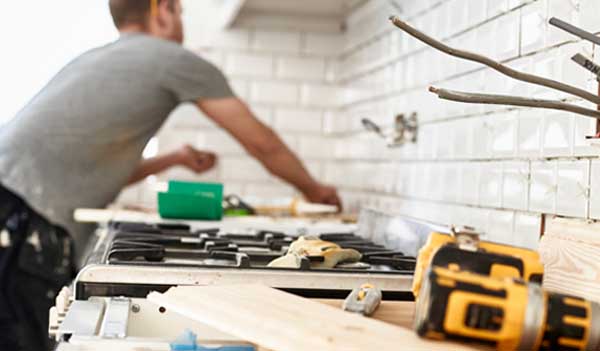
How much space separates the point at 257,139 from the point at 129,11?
63 centimetres

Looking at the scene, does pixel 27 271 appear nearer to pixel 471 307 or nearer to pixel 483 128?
pixel 483 128

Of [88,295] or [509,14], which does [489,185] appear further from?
[88,295]

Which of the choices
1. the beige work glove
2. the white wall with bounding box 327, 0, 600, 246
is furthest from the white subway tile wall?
the beige work glove

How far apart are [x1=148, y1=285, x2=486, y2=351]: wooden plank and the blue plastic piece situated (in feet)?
0.15

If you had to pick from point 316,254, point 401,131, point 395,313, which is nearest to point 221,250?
point 316,254

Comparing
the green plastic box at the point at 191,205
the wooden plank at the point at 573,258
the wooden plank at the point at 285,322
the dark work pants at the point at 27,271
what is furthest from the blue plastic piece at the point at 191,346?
the dark work pants at the point at 27,271

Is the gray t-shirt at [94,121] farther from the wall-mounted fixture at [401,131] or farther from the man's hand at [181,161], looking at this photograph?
the wall-mounted fixture at [401,131]

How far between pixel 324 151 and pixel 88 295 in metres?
2.03

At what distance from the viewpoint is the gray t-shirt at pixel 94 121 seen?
2.43m

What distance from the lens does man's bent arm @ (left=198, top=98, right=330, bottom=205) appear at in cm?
250

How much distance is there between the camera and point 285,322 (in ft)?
2.69

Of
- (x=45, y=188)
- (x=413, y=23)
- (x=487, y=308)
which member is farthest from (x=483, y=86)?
(x=45, y=188)

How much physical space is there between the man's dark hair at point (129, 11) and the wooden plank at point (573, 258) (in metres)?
1.84

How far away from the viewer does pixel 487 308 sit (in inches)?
29.1
